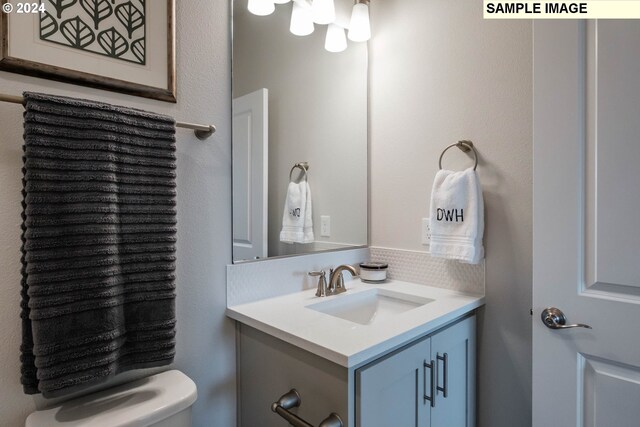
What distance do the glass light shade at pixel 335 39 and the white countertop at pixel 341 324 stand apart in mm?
1165

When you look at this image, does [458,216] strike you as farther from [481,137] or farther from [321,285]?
[321,285]

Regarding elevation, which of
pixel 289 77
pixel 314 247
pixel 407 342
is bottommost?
pixel 407 342

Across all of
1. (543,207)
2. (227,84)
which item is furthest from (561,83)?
(227,84)

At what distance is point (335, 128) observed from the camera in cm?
173

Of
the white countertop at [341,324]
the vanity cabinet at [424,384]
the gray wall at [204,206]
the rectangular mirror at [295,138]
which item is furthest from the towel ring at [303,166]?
the vanity cabinet at [424,384]

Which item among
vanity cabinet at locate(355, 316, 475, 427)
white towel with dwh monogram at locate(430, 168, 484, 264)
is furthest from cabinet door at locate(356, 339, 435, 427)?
white towel with dwh monogram at locate(430, 168, 484, 264)

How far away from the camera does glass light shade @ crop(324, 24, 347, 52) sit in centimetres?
170

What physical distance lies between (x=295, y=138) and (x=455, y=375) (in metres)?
1.14

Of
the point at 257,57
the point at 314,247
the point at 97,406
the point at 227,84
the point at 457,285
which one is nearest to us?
the point at 97,406

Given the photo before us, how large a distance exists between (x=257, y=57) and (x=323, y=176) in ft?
1.94

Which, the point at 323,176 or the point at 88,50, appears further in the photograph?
the point at 323,176

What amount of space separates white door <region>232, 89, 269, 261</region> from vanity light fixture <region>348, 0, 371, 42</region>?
59 cm

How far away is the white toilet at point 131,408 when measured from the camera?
851 millimetres

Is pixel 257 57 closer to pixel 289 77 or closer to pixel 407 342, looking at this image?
pixel 289 77
